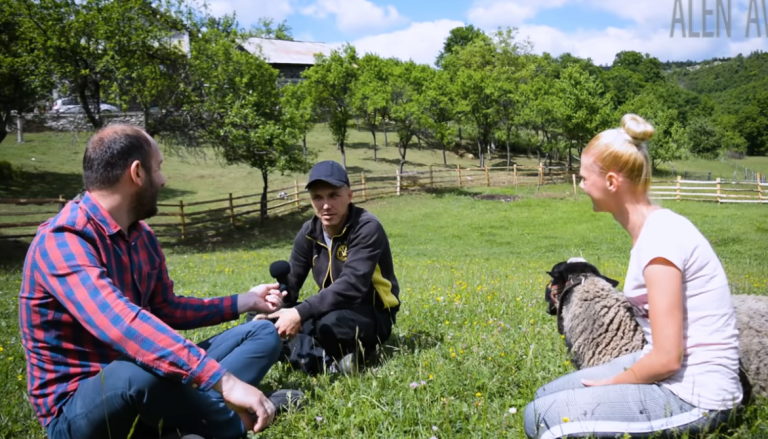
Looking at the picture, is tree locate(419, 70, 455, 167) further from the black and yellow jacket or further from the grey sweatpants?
A: the grey sweatpants

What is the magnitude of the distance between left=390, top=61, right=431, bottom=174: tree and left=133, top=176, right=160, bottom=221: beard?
35.0 meters

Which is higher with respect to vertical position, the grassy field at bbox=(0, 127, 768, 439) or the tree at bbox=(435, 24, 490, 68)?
the tree at bbox=(435, 24, 490, 68)

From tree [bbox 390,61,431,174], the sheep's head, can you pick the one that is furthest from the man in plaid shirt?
tree [bbox 390,61,431,174]

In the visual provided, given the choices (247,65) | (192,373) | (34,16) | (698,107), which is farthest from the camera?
(698,107)

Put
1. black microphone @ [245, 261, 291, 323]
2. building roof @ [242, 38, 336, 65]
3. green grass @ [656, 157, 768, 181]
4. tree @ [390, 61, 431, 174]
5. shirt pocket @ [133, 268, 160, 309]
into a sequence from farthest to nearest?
building roof @ [242, 38, 336, 65], green grass @ [656, 157, 768, 181], tree @ [390, 61, 431, 174], black microphone @ [245, 261, 291, 323], shirt pocket @ [133, 268, 160, 309]

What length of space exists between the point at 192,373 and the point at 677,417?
211 cm

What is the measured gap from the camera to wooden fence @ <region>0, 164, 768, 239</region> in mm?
22087

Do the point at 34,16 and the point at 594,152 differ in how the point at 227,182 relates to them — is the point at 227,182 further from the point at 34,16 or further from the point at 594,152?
the point at 594,152

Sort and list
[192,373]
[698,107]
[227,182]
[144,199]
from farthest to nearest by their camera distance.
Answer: [698,107]
[227,182]
[144,199]
[192,373]

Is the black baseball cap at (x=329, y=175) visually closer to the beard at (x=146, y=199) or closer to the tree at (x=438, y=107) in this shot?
the beard at (x=146, y=199)

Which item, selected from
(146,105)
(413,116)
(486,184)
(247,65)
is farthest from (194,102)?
(486,184)

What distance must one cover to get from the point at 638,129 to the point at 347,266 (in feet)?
6.84

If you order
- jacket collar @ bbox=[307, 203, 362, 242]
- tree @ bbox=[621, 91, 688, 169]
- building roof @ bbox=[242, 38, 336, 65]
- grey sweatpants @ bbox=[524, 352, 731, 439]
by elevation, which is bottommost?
grey sweatpants @ bbox=[524, 352, 731, 439]

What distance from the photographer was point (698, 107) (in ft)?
315
